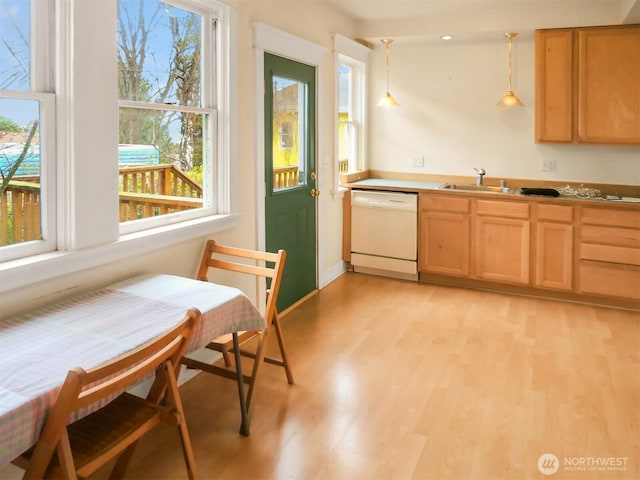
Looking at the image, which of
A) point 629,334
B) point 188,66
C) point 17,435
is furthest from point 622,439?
point 188,66

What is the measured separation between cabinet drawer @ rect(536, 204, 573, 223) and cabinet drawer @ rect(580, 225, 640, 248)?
0.48ft

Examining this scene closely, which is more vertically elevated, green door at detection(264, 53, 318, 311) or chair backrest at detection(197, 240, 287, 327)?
green door at detection(264, 53, 318, 311)

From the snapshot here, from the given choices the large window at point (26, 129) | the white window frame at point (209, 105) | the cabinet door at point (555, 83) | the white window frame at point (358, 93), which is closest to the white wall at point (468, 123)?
the white window frame at point (358, 93)

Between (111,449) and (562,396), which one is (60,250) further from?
(562,396)

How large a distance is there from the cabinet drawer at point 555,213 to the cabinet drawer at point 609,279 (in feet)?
1.24

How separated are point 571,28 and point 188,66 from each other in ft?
10.4

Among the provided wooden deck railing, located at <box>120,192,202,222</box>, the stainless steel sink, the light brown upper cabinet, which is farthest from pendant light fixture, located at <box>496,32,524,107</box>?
wooden deck railing, located at <box>120,192,202,222</box>

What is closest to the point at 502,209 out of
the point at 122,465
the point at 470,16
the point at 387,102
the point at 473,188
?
the point at 473,188

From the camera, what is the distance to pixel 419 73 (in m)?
5.26

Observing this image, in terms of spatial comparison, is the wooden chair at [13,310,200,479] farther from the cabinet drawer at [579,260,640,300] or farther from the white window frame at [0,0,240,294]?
the cabinet drawer at [579,260,640,300]

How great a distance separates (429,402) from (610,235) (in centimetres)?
236

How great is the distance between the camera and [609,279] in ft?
13.7

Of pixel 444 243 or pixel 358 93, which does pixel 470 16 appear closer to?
pixel 358 93

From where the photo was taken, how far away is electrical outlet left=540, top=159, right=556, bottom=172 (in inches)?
189
